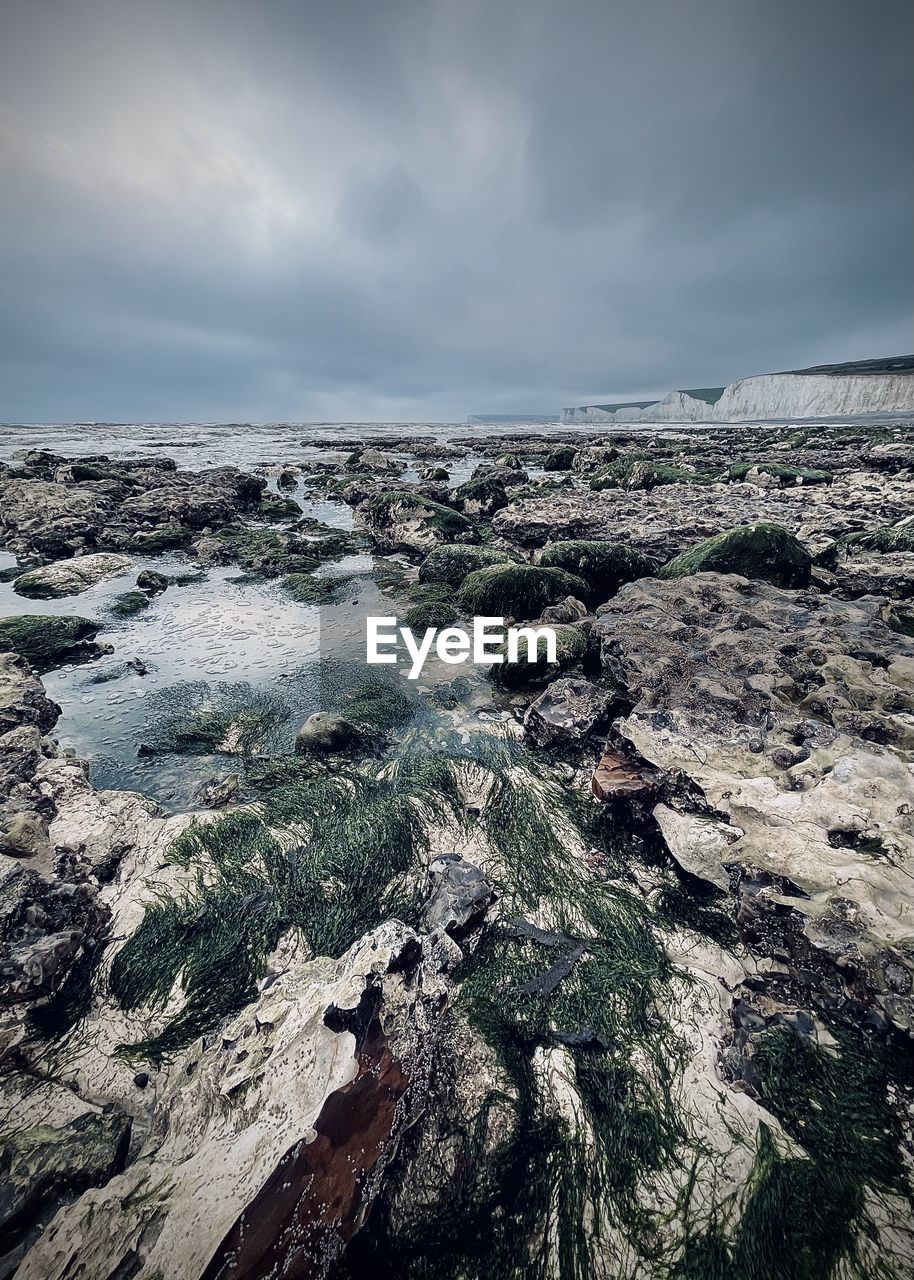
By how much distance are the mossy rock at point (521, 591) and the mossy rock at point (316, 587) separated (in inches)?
94.2

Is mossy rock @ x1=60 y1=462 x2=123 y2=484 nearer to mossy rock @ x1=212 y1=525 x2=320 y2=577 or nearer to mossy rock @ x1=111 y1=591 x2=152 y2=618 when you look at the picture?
mossy rock @ x1=212 y1=525 x2=320 y2=577

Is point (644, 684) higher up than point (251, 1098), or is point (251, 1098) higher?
point (644, 684)

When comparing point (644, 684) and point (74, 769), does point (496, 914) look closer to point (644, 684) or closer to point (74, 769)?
point (644, 684)

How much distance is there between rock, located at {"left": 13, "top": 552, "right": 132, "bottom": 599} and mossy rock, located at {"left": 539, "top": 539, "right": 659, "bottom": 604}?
783 centimetres

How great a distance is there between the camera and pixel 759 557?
21.8 ft

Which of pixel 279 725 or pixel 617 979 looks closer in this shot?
pixel 617 979

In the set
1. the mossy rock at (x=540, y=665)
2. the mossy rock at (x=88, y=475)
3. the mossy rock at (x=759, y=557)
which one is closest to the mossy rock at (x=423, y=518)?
the mossy rock at (x=759, y=557)

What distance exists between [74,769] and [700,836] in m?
4.50

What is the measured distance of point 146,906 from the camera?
114 inches

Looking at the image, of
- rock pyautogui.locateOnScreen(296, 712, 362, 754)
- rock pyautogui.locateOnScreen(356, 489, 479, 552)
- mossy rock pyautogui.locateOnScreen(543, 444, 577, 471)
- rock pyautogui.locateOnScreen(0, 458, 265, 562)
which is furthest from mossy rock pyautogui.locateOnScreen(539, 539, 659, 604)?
mossy rock pyautogui.locateOnScreen(543, 444, 577, 471)

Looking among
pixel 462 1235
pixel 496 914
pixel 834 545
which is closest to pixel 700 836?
pixel 496 914

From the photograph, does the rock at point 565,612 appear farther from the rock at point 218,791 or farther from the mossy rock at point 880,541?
the mossy rock at point 880,541

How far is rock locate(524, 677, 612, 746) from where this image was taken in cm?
410

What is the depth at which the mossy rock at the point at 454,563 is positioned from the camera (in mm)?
8211
